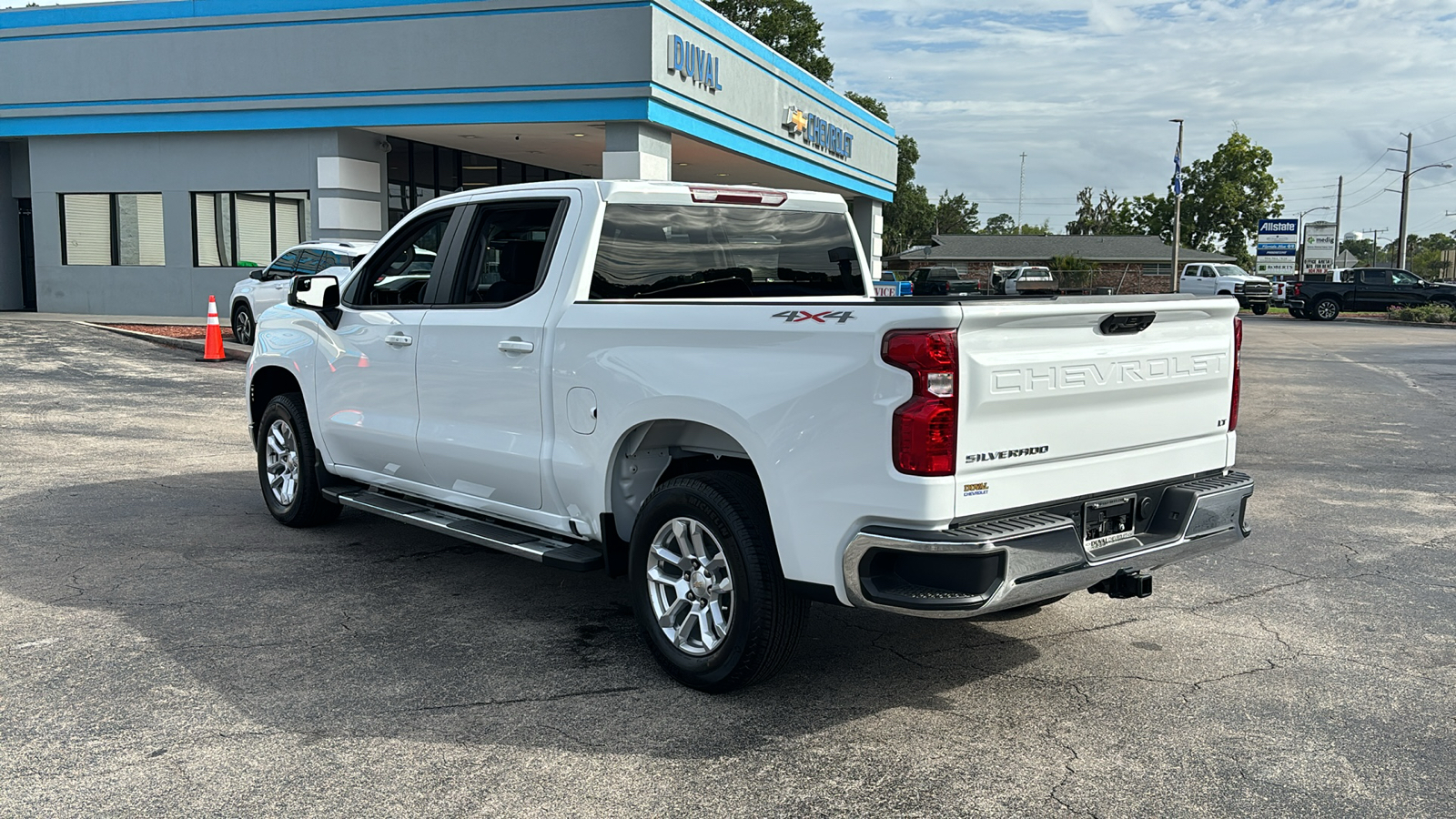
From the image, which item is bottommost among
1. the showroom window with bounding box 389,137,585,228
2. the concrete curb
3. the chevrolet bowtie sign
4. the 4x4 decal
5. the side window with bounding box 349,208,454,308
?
the concrete curb

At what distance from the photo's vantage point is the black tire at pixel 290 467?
7.14 m

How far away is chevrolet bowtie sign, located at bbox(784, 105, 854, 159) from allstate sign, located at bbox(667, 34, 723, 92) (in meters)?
5.70

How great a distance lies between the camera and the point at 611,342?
4.92 metres

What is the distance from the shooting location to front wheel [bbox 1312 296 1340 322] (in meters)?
42.2

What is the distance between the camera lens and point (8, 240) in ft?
96.9

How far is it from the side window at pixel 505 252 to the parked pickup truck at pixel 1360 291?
141 feet

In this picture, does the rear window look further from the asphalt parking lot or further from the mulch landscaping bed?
the mulch landscaping bed

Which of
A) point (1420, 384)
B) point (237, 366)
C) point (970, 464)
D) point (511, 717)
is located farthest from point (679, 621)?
point (1420, 384)

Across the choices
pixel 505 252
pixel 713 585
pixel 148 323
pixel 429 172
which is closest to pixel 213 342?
pixel 148 323

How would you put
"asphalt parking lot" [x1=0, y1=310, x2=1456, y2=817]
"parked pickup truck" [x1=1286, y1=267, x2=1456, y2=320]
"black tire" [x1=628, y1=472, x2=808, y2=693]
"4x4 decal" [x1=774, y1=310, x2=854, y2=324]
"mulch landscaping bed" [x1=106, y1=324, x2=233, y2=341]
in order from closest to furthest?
1. "asphalt parking lot" [x1=0, y1=310, x2=1456, y2=817]
2. "4x4 decal" [x1=774, y1=310, x2=854, y2=324]
3. "black tire" [x1=628, y1=472, x2=808, y2=693]
4. "mulch landscaping bed" [x1=106, y1=324, x2=233, y2=341]
5. "parked pickup truck" [x1=1286, y1=267, x2=1456, y2=320]

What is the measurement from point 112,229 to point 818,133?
18781 mm

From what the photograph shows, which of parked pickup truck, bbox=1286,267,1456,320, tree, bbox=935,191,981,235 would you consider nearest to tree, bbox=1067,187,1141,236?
tree, bbox=935,191,981,235

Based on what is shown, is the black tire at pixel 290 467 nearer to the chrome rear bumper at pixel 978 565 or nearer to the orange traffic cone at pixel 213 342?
the chrome rear bumper at pixel 978 565

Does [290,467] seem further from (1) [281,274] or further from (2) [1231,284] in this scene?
(2) [1231,284]
